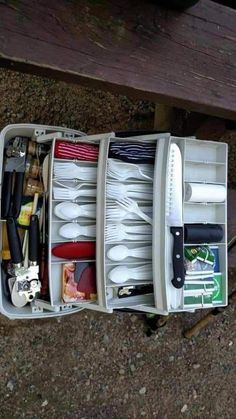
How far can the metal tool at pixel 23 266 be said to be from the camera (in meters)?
1.37

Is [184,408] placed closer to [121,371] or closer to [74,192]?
[121,371]

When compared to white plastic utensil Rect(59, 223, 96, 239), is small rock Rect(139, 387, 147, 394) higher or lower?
lower

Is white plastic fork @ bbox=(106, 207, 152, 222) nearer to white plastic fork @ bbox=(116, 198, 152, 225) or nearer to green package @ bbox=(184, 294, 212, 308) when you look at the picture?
white plastic fork @ bbox=(116, 198, 152, 225)

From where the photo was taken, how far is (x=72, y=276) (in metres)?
1.38

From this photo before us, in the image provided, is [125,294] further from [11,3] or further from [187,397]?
[187,397]

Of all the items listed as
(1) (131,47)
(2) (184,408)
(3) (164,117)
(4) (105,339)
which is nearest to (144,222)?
(1) (131,47)

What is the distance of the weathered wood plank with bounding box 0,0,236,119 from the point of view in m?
1.02

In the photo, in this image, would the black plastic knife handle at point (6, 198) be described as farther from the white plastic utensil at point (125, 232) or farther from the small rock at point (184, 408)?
the small rock at point (184, 408)

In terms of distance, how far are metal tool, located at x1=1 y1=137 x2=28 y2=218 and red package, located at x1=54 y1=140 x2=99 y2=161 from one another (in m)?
0.12

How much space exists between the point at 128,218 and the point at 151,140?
0.20 metres

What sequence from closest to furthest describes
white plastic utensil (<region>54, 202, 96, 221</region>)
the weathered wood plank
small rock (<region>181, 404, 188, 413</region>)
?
1. the weathered wood plank
2. white plastic utensil (<region>54, 202, 96, 221</region>)
3. small rock (<region>181, 404, 188, 413</region>)

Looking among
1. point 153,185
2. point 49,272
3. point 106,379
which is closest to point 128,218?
point 153,185

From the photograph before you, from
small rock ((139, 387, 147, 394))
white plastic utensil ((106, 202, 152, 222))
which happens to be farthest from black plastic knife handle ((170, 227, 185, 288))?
small rock ((139, 387, 147, 394))

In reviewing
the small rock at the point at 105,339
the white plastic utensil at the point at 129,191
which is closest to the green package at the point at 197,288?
the white plastic utensil at the point at 129,191
